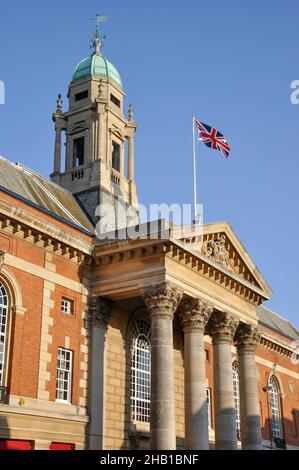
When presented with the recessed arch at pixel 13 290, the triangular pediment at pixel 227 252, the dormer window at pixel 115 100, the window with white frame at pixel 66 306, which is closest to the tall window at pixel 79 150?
the dormer window at pixel 115 100

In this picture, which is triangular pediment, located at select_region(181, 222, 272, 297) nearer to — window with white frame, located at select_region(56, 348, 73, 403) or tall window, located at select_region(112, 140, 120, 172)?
window with white frame, located at select_region(56, 348, 73, 403)

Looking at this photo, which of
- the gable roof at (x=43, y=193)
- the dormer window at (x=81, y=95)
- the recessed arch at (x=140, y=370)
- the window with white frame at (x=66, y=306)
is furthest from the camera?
the dormer window at (x=81, y=95)

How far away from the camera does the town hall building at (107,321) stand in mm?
27406

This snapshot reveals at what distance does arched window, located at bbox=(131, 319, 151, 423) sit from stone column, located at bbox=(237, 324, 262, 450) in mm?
6205

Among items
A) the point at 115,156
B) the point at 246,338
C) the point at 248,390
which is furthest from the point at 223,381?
the point at 115,156

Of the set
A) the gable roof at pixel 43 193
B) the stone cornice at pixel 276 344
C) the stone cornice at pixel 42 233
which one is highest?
the gable roof at pixel 43 193

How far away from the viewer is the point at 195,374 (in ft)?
102

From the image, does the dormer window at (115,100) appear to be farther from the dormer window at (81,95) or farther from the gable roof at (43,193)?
the gable roof at (43,193)

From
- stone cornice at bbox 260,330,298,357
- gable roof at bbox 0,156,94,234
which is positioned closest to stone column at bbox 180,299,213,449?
gable roof at bbox 0,156,94,234

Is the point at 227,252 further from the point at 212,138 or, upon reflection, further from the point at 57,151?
the point at 57,151

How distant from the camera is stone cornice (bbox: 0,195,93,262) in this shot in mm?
27359

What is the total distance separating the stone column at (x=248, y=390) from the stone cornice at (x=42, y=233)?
1170 centimetres
